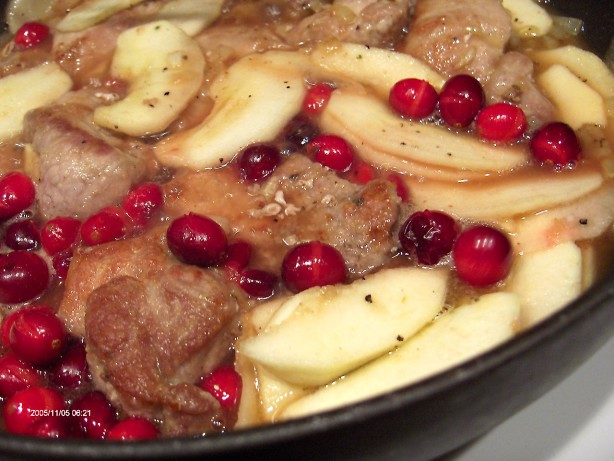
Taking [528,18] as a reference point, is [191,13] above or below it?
below

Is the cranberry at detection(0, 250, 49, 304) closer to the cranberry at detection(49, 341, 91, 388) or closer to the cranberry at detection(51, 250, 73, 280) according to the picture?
the cranberry at detection(51, 250, 73, 280)

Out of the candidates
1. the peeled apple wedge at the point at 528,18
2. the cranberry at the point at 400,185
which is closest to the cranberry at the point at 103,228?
the cranberry at the point at 400,185

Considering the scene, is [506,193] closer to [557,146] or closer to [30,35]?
[557,146]

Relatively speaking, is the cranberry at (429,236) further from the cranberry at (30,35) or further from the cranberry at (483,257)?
the cranberry at (30,35)

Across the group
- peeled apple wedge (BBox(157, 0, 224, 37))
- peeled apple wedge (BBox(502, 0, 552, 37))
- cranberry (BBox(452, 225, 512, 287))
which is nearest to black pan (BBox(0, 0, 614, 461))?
cranberry (BBox(452, 225, 512, 287))

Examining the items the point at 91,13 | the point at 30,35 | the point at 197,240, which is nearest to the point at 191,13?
the point at 91,13

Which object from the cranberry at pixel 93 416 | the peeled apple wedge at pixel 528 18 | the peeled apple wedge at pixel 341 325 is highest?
the peeled apple wedge at pixel 528 18
